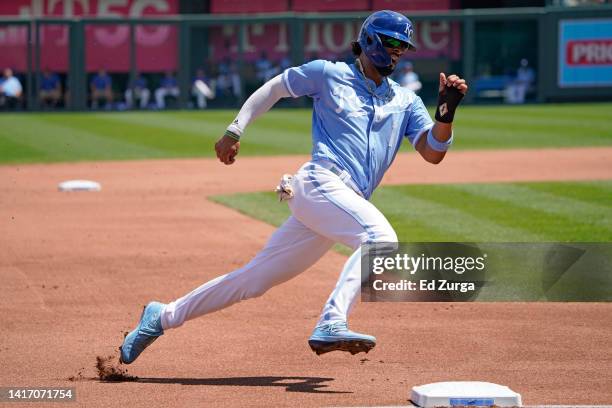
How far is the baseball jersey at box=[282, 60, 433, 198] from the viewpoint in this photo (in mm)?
5605

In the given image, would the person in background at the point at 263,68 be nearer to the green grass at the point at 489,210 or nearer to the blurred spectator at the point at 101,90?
the blurred spectator at the point at 101,90

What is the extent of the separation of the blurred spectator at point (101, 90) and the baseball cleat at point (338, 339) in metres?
29.8

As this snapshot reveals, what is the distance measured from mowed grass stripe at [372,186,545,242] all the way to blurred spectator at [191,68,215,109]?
2087 centimetres

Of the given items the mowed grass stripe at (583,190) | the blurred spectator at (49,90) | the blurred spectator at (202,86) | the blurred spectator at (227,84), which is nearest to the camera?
the mowed grass stripe at (583,190)

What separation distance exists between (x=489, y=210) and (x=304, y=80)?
6.87 m

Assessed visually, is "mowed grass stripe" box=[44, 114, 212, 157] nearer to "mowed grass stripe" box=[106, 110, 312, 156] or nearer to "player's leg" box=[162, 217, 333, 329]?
"mowed grass stripe" box=[106, 110, 312, 156]

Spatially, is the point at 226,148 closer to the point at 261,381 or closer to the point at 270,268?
the point at 270,268

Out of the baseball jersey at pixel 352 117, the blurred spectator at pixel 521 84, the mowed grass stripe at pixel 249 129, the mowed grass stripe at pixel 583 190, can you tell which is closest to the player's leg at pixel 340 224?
the baseball jersey at pixel 352 117

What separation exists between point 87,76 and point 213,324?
2848 cm

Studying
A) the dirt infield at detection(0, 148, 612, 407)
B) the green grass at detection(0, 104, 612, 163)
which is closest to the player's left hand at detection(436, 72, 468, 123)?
the dirt infield at detection(0, 148, 612, 407)

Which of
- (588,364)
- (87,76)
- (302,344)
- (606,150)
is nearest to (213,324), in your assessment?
(302,344)

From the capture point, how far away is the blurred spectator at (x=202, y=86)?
34531 mm

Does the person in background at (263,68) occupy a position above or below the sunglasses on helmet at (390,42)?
below

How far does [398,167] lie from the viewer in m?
17.6
